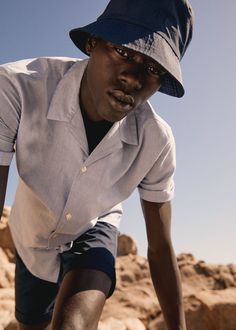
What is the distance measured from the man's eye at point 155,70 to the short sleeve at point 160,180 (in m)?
0.54

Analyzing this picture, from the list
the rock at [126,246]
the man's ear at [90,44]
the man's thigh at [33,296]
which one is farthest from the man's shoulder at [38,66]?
the rock at [126,246]

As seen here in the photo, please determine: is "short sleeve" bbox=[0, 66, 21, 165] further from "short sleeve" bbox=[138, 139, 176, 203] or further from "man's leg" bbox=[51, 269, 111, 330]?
"short sleeve" bbox=[138, 139, 176, 203]

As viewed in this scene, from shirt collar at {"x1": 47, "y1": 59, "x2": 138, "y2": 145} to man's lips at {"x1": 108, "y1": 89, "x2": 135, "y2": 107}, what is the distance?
11.1 inches

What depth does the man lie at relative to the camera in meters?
1.91

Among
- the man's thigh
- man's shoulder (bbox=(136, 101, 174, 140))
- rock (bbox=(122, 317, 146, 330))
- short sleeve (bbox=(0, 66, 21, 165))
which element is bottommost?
rock (bbox=(122, 317, 146, 330))

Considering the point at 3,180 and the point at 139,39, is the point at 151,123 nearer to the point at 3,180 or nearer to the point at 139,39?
the point at 139,39

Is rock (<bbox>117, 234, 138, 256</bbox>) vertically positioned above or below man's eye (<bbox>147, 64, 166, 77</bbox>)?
below

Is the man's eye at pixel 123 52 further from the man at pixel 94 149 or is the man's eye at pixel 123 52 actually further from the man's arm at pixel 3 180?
the man's arm at pixel 3 180

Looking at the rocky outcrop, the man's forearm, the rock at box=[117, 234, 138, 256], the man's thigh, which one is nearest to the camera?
the man's forearm

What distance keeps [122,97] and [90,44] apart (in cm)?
42

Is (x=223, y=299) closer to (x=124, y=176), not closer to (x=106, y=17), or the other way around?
(x=124, y=176)

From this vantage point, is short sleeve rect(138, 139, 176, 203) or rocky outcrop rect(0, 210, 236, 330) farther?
rocky outcrop rect(0, 210, 236, 330)

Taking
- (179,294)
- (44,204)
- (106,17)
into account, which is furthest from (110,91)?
(179,294)

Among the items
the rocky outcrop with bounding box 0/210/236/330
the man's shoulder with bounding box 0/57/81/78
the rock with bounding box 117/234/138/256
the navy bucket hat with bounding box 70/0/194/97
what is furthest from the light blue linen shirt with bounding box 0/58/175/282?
the rock with bounding box 117/234/138/256
